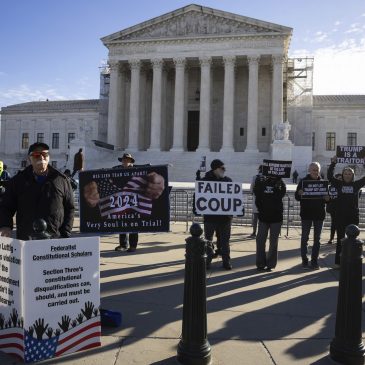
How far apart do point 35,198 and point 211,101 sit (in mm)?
45984

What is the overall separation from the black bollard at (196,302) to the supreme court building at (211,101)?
35.4m

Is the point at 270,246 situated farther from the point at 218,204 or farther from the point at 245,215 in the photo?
the point at 245,215

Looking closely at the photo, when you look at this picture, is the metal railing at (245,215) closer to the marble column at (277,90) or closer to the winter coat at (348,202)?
the winter coat at (348,202)

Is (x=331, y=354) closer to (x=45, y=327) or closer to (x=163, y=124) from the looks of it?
(x=45, y=327)

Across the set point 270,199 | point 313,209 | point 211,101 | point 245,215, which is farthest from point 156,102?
point 270,199

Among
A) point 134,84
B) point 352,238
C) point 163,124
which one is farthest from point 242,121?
point 352,238

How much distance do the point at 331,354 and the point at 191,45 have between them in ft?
148

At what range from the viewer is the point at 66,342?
4.27 metres

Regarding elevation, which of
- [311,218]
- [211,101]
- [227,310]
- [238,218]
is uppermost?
[211,101]

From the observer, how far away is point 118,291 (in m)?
6.71

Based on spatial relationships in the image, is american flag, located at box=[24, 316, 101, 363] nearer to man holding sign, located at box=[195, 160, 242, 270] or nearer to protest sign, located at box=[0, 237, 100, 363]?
protest sign, located at box=[0, 237, 100, 363]

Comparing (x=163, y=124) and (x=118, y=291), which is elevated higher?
(x=163, y=124)

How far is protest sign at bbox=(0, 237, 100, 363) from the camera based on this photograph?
4004 millimetres

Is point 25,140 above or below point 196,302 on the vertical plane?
above
